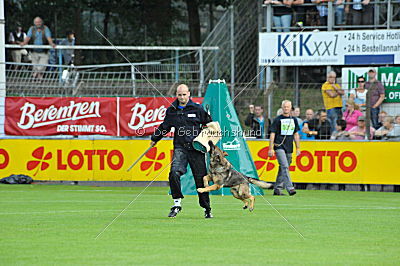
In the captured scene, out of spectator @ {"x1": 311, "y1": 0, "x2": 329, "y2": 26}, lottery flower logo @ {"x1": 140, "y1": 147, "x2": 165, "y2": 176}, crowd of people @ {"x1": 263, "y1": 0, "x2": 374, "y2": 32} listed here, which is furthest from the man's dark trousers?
spectator @ {"x1": 311, "y1": 0, "x2": 329, "y2": 26}

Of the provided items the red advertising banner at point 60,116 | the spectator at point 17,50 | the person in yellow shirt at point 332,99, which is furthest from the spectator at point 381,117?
the spectator at point 17,50

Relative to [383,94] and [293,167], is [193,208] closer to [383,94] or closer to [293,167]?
[293,167]

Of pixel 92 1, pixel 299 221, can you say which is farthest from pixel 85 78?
pixel 299 221

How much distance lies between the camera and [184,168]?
40.0ft

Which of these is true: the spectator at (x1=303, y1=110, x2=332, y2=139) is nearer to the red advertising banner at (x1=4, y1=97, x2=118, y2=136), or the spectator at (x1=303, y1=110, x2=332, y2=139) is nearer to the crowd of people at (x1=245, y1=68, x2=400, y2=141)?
the crowd of people at (x1=245, y1=68, x2=400, y2=141)

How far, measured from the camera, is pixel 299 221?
11977 mm

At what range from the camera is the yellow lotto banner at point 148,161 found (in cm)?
1916

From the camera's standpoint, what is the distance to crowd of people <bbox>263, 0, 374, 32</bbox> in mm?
23203

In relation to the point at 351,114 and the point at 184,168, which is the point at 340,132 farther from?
the point at 184,168

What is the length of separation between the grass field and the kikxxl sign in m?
4.38

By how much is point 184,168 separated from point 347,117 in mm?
8588

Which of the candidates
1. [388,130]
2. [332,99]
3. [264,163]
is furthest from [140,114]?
[388,130]

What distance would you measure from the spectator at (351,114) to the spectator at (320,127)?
462 mm

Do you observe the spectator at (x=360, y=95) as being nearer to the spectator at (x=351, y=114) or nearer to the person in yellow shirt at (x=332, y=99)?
the spectator at (x=351, y=114)
